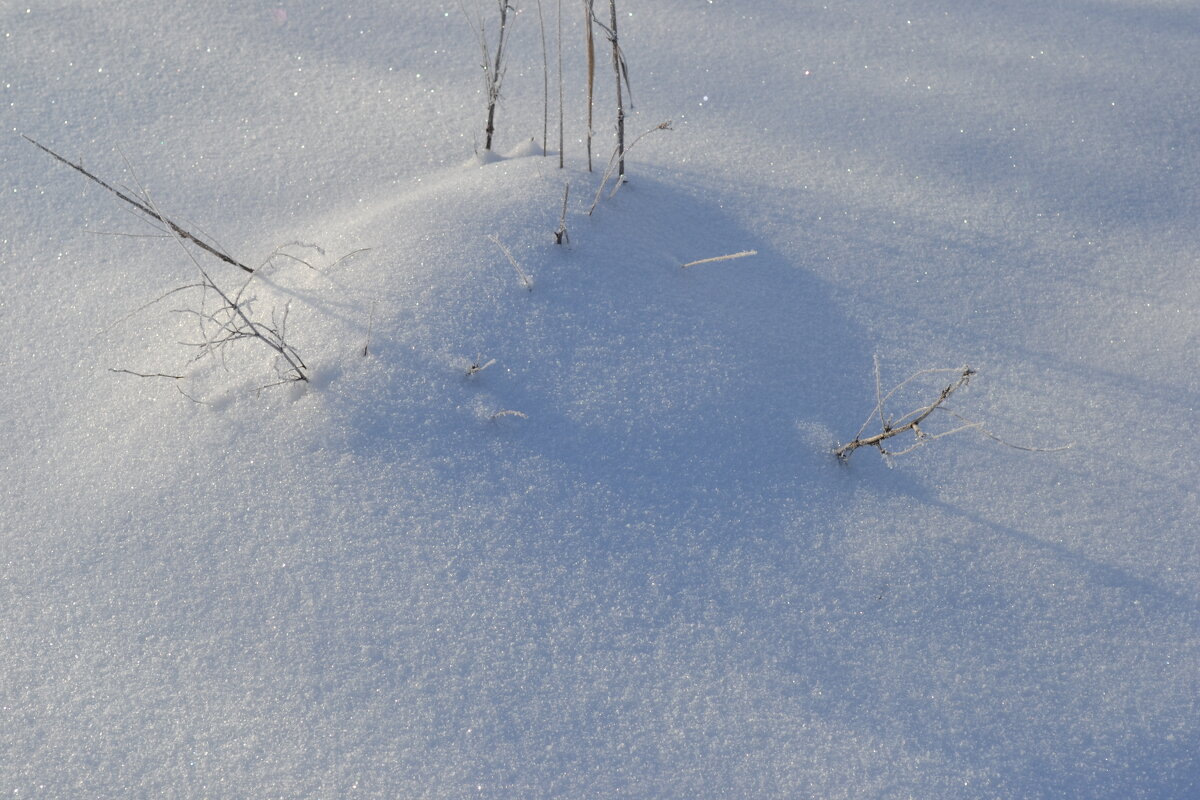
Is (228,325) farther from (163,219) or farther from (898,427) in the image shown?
(898,427)

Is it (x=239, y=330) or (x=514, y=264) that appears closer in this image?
(x=239, y=330)

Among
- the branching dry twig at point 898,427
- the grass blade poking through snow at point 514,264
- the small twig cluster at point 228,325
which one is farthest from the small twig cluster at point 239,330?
the branching dry twig at point 898,427

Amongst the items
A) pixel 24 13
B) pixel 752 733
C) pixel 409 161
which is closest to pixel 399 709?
pixel 752 733

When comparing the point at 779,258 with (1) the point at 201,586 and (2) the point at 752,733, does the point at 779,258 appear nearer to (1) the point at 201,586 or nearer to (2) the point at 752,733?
(2) the point at 752,733

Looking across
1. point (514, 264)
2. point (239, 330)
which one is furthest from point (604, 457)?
point (239, 330)

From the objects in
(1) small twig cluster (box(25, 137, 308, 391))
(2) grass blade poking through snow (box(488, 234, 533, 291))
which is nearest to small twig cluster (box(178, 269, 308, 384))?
(1) small twig cluster (box(25, 137, 308, 391))

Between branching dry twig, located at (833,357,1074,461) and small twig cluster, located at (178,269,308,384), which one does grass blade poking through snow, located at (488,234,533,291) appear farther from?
branching dry twig, located at (833,357,1074,461)

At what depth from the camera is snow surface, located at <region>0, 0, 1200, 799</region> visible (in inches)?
42.5

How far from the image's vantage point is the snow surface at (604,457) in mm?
1079

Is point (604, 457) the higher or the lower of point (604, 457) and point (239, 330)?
the lower

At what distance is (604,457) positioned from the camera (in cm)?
129

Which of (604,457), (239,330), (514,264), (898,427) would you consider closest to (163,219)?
(239,330)

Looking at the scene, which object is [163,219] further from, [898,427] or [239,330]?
[898,427]

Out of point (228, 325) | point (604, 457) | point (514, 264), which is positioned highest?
point (514, 264)
